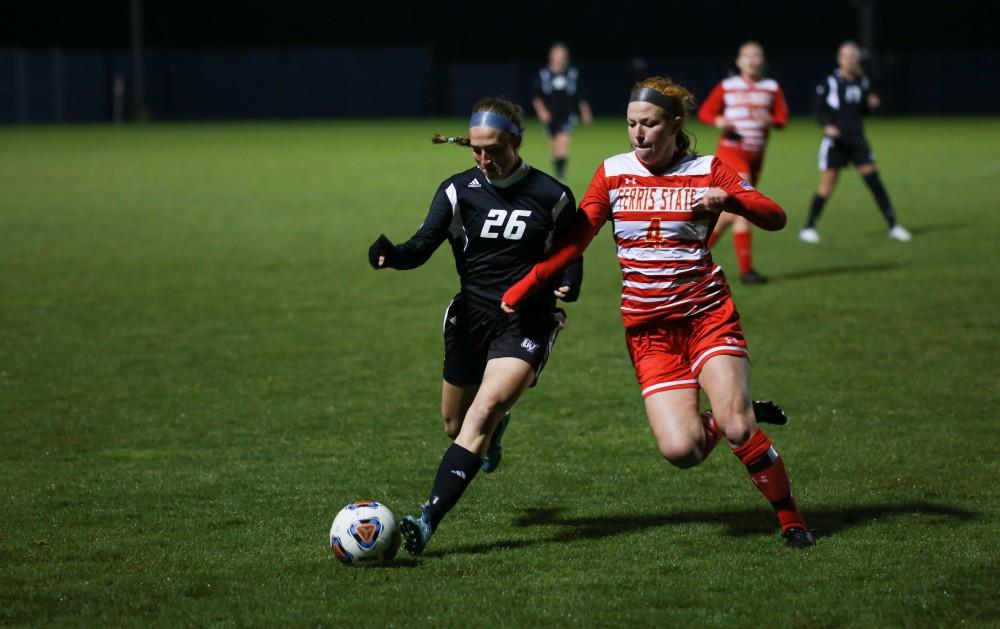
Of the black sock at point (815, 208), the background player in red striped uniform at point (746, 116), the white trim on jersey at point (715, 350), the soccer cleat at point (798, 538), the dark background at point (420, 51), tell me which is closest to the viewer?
the soccer cleat at point (798, 538)

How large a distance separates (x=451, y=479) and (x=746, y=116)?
880 cm

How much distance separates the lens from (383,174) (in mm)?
25969

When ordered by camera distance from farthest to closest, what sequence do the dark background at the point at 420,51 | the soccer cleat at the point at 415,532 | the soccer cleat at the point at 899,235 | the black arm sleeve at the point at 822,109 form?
1. the dark background at the point at 420,51
2. the soccer cleat at the point at 899,235
3. the black arm sleeve at the point at 822,109
4. the soccer cleat at the point at 415,532

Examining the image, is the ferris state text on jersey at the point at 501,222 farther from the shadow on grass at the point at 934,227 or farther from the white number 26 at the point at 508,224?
the shadow on grass at the point at 934,227

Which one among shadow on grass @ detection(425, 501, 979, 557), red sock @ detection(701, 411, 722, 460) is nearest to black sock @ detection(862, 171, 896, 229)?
shadow on grass @ detection(425, 501, 979, 557)

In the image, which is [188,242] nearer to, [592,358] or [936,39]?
[592,358]

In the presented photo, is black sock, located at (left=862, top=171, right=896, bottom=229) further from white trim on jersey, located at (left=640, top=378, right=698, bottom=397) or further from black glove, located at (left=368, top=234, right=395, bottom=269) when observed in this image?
black glove, located at (left=368, top=234, right=395, bottom=269)

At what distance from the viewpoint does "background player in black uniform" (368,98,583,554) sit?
5836 millimetres

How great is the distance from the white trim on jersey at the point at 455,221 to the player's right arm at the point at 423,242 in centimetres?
→ 1

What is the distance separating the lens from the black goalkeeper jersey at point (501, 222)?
605cm

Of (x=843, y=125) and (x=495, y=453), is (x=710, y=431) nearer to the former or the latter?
(x=495, y=453)

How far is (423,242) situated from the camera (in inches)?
238

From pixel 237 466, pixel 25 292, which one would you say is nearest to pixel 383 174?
pixel 25 292

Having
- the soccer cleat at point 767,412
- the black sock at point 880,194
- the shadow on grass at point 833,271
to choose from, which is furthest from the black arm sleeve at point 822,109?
the soccer cleat at point 767,412
